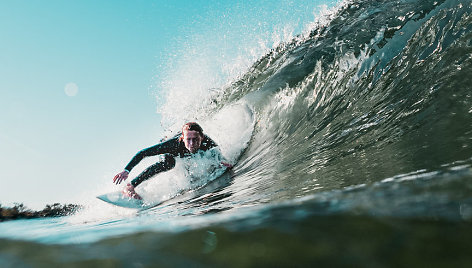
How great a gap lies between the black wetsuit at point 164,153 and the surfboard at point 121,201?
0.30 meters

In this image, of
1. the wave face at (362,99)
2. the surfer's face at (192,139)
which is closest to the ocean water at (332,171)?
the wave face at (362,99)

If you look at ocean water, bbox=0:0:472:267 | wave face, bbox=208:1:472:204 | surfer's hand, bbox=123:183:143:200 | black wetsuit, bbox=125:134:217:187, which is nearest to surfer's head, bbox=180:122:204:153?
black wetsuit, bbox=125:134:217:187

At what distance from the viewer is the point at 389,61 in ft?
20.1

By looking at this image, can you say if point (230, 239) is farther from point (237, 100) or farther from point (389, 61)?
point (237, 100)

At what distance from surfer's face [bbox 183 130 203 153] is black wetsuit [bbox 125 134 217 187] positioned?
262 mm

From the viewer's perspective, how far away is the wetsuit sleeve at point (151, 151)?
5.55 meters

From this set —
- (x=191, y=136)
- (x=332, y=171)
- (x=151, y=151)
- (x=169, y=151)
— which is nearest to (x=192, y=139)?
(x=191, y=136)

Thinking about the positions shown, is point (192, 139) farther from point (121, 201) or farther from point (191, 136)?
point (121, 201)

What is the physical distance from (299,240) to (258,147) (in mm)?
5433

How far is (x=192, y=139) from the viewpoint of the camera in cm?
532

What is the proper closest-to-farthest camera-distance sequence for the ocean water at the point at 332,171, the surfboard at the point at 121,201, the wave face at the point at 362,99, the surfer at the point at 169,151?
the ocean water at the point at 332,171 < the wave face at the point at 362,99 < the surfboard at the point at 121,201 < the surfer at the point at 169,151

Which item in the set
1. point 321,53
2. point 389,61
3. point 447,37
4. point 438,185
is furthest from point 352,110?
point 438,185

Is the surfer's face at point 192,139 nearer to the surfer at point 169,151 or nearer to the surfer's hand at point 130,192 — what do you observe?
the surfer at point 169,151

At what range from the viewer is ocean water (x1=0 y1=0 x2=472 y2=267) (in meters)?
0.83
